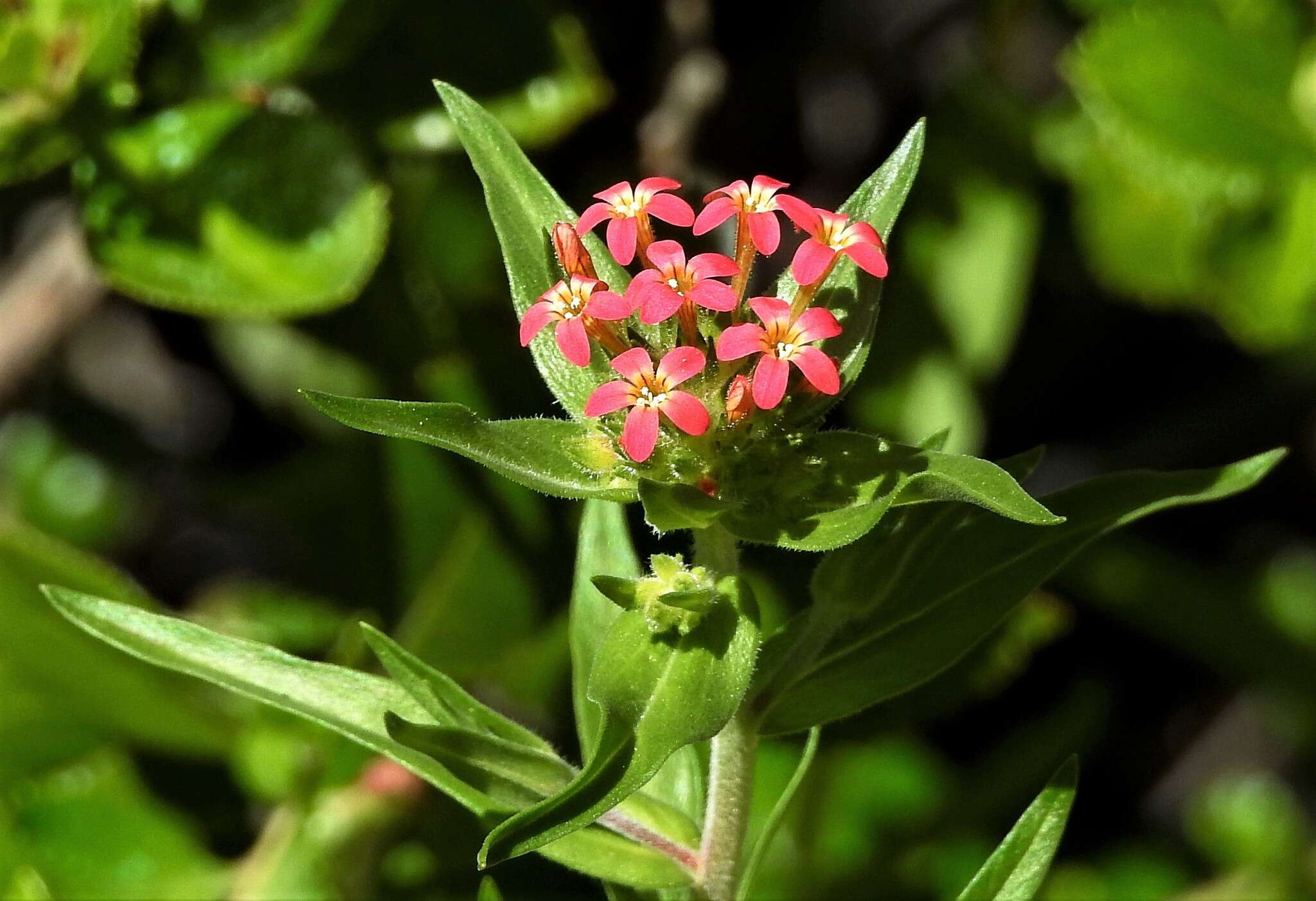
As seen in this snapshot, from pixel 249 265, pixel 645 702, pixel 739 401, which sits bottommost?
pixel 645 702

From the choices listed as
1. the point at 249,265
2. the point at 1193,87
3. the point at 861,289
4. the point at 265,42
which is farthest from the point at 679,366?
the point at 1193,87

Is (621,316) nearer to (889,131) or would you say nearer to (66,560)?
(66,560)

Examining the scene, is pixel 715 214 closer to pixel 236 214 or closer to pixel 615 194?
pixel 615 194

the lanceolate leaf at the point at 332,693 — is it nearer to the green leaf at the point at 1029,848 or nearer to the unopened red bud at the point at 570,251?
the green leaf at the point at 1029,848

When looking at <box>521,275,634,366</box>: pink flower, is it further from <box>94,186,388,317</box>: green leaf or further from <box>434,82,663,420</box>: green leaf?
<box>94,186,388,317</box>: green leaf

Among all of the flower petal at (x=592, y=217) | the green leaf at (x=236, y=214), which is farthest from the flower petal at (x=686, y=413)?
the green leaf at (x=236, y=214)

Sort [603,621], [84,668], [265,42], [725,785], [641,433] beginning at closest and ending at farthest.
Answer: [641,433], [725,785], [603,621], [84,668], [265,42]
